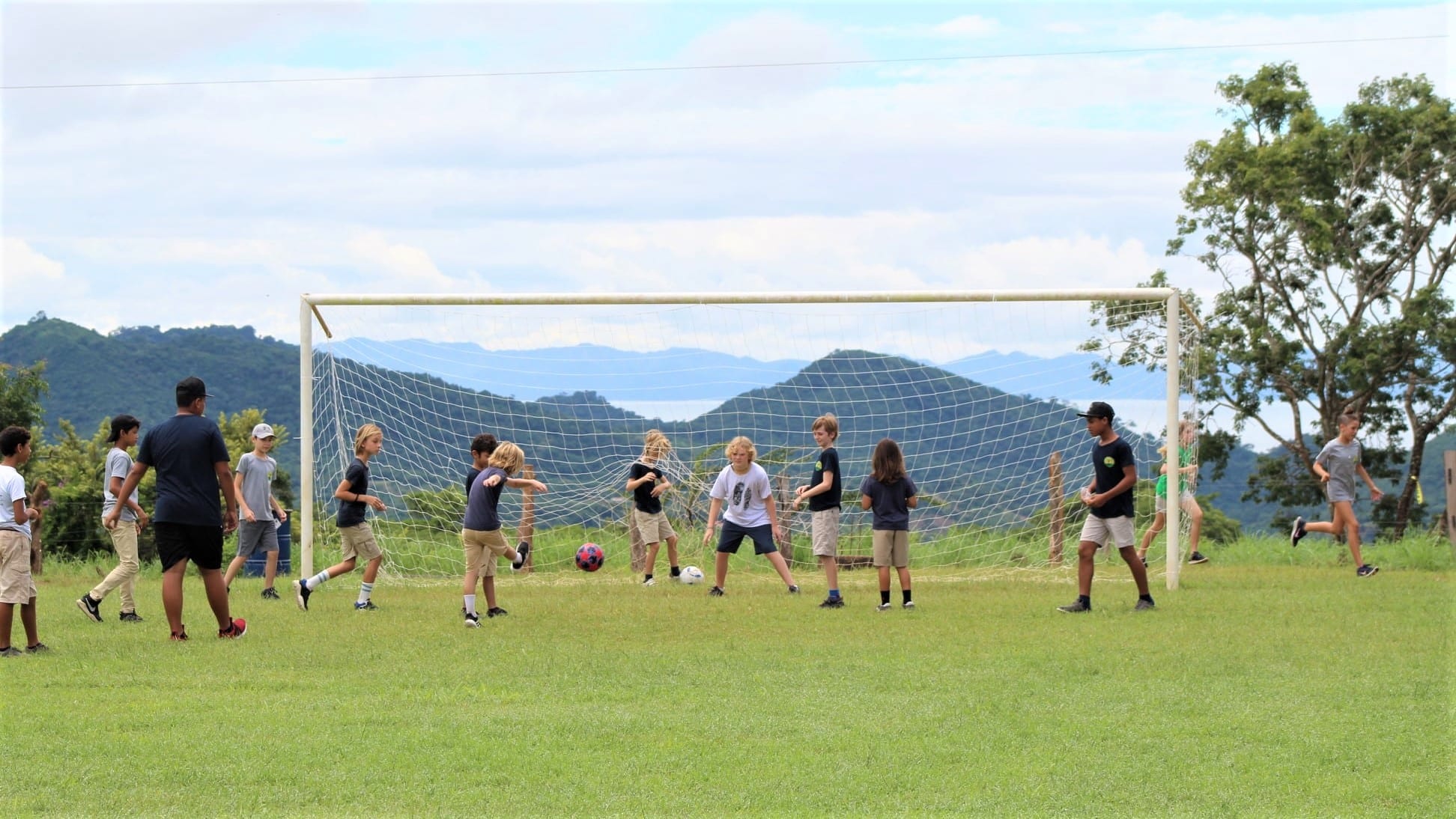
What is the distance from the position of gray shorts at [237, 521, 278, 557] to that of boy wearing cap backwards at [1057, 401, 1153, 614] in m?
7.41

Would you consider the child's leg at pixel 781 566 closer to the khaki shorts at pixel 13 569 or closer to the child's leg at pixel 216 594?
A: the child's leg at pixel 216 594

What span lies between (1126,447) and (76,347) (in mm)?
48159

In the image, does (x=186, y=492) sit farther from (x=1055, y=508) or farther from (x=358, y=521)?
(x=1055, y=508)

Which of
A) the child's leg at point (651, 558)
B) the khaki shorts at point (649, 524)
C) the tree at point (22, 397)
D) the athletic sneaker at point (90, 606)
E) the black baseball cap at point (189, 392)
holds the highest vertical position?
the tree at point (22, 397)

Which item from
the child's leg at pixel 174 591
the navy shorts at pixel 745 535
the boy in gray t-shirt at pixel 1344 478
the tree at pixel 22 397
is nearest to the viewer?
the child's leg at pixel 174 591

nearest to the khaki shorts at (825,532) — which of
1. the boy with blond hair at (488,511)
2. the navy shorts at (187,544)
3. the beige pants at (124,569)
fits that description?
the boy with blond hair at (488,511)

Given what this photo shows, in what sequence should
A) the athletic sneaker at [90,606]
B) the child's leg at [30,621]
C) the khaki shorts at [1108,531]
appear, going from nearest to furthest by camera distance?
the child's leg at [30,621] < the athletic sneaker at [90,606] < the khaki shorts at [1108,531]

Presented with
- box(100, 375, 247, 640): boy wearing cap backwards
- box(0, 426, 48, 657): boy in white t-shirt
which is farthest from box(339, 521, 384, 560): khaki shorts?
box(0, 426, 48, 657): boy in white t-shirt

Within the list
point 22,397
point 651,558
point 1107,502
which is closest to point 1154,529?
point 1107,502

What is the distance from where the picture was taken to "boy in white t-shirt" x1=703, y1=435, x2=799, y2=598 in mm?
12617

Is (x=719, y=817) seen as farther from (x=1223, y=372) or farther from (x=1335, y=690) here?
(x=1223, y=372)

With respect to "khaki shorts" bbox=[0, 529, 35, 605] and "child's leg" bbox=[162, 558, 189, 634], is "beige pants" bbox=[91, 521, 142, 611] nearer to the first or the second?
"child's leg" bbox=[162, 558, 189, 634]

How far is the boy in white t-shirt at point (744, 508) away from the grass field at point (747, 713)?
101 cm

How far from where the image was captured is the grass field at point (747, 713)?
559cm
